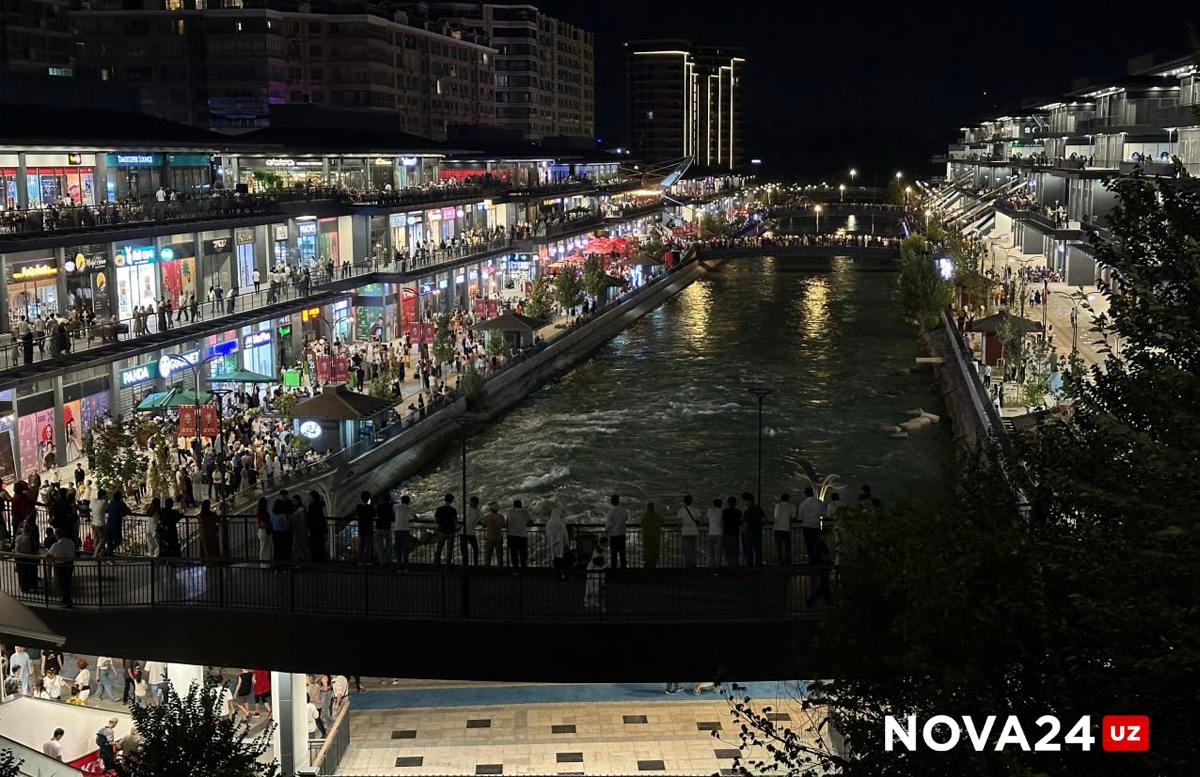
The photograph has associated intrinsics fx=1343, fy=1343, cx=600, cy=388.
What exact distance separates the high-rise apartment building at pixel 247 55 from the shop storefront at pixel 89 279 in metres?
42.5

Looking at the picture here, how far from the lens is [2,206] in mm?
32781

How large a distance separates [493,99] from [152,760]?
5094 inches

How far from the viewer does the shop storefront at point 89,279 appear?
32.8 metres

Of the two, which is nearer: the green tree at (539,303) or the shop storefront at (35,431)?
the shop storefront at (35,431)

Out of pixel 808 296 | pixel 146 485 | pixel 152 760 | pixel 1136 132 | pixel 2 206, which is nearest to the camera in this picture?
pixel 152 760

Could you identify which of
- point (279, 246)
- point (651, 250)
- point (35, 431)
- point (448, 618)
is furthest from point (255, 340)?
point (651, 250)

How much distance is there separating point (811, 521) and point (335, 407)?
15.6m

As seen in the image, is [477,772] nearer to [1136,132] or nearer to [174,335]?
[174,335]

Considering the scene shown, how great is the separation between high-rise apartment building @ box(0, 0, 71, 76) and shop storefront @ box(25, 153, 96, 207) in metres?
41.8

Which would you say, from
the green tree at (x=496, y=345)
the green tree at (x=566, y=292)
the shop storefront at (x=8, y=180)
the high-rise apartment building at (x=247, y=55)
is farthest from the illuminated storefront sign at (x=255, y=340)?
the high-rise apartment building at (x=247, y=55)

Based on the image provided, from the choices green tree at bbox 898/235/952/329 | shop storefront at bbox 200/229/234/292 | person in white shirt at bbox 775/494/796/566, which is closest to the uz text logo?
person in white shirt at bbox 775/494/796/566

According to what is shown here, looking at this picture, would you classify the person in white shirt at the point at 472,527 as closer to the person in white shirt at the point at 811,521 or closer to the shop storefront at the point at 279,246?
the person in white shirt at the point at 811,521

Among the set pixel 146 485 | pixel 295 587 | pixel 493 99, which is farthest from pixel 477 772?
pixel 493 99

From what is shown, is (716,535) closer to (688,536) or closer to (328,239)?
(688,536)
